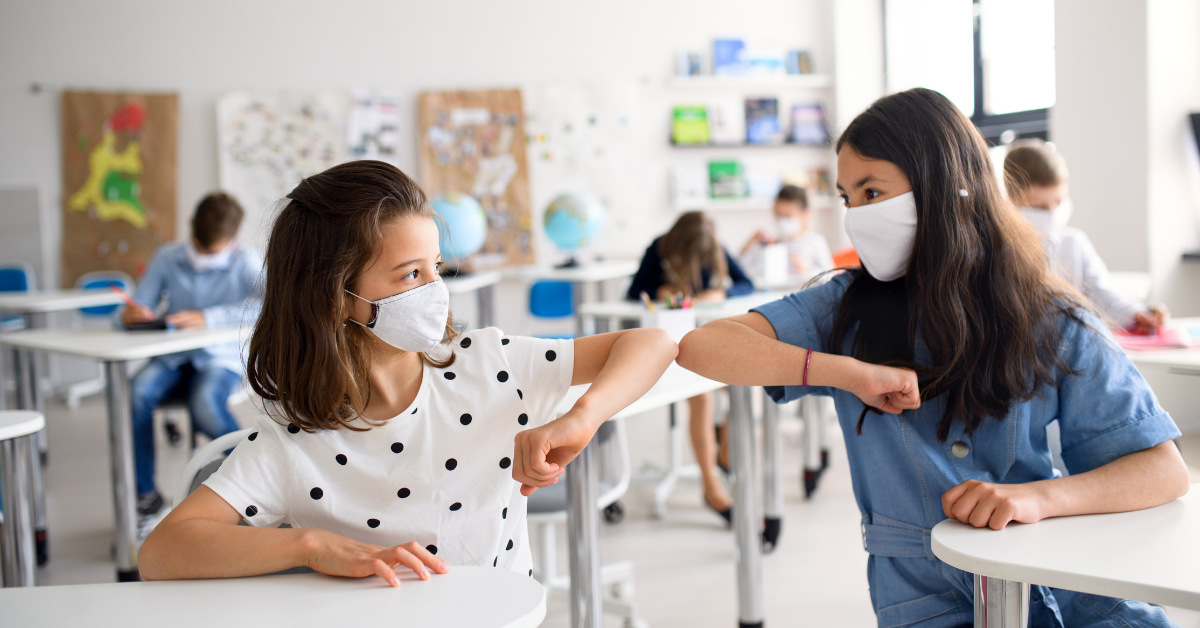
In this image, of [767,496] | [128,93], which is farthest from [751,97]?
[128,93]

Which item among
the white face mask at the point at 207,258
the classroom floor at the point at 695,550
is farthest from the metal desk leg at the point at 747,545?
the white face mask at the point at 207,258

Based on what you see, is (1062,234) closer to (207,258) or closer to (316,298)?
(316,298)

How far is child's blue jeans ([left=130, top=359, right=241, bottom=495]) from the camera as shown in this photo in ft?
8.96

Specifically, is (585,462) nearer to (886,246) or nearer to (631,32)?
(886,246)

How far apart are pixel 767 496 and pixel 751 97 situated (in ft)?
12.6

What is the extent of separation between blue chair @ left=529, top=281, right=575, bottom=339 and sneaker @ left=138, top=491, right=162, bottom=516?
1986 millimetres

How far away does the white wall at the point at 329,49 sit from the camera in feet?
17.7

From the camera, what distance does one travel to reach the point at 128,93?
5.40 m

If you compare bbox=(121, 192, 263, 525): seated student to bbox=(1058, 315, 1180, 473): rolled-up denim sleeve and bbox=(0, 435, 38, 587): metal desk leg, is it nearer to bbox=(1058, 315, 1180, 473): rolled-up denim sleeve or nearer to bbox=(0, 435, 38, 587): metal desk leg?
bbox=(0, 435, 38, 587): metal desk leg

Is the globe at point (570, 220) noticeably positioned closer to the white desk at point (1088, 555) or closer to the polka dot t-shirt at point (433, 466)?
the polka dot t-shirt at point (433, 466)

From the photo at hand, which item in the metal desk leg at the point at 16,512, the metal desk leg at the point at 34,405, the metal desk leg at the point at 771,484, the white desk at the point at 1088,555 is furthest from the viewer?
the metal desk leg at the point at 34,405

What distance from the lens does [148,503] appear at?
2756 millimetres

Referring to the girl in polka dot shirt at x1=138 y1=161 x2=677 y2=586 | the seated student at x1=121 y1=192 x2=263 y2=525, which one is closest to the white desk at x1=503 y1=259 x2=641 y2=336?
the seated student at x1=121 y1=192 x2=263 y2=525

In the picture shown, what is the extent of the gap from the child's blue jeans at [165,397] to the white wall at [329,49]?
290cm
